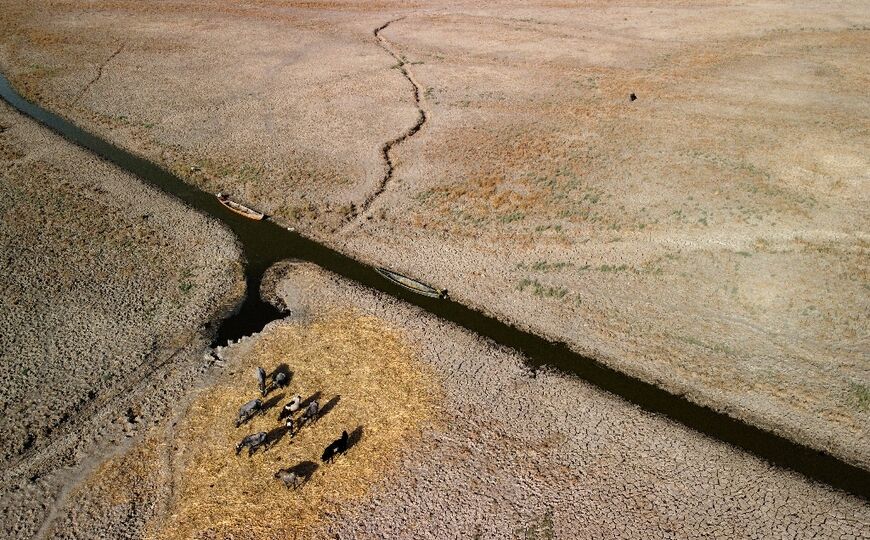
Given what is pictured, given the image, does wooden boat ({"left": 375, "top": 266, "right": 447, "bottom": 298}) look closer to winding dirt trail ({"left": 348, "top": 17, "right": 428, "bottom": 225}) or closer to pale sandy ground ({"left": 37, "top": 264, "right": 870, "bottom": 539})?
pale sandy ground ({"left": 37, "top": 264, "right": 870, "bottom": 539})

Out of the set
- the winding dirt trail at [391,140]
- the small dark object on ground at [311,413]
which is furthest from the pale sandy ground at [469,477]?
the winding dirt trail at [391,140]

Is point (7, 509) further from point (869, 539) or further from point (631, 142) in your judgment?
point (631, 142)

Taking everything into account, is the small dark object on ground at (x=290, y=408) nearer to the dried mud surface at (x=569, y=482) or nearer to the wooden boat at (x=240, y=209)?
the dried mud surface at (x=569, y=482)

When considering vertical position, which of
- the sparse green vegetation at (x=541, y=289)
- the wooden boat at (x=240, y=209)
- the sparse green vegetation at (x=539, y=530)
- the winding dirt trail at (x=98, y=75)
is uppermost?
the winding dirt trail at (x=98, y=75)

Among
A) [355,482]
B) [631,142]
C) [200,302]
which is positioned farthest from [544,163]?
[355,482]

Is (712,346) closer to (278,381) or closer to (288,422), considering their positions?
(288,422)

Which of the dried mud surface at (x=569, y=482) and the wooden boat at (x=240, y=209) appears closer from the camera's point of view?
the dried mud surface at (x=569, y=482)

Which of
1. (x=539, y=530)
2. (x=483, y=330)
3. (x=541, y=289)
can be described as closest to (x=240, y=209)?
(x=483, y=330)
